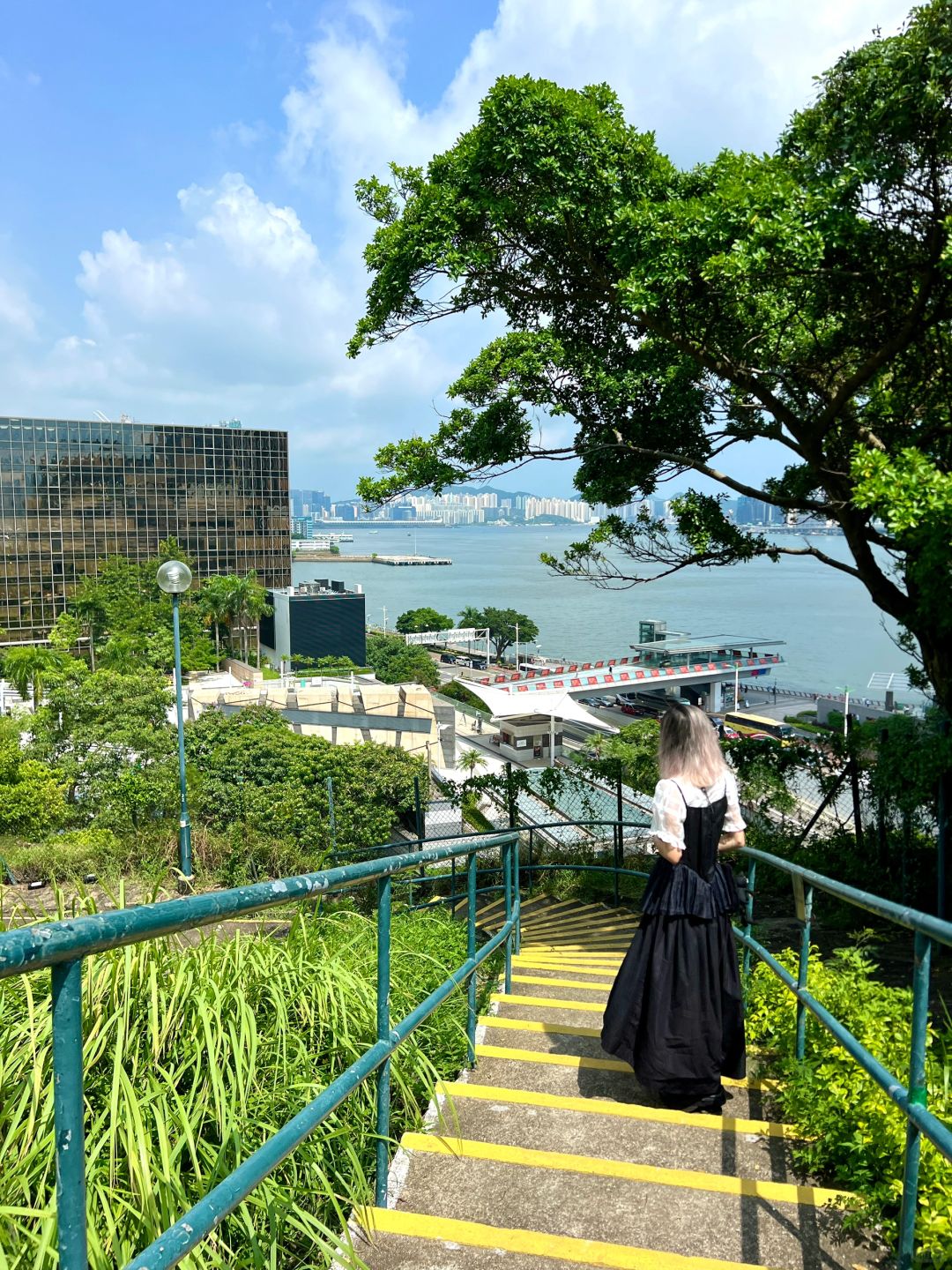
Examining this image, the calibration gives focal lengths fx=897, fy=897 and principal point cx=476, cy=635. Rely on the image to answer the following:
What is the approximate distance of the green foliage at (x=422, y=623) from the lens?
313ft

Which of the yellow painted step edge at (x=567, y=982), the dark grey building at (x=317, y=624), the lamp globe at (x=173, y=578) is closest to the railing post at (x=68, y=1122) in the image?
the yellow painted step edge at (x=567, y=982)

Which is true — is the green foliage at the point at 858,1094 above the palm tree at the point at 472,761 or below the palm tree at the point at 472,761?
above

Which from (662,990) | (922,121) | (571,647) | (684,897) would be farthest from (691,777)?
(571,647)

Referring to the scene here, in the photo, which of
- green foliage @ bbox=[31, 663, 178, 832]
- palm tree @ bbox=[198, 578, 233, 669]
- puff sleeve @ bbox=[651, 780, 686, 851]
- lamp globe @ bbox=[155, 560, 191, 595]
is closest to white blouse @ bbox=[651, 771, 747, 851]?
puff sleeve @ bbox=[651, 780, 686, 851]

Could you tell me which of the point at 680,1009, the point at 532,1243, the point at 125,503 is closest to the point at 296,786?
the point at 680,1009

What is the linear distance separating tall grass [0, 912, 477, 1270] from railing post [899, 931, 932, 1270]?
4.20ft

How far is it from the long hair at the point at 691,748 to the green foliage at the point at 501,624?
290 feet

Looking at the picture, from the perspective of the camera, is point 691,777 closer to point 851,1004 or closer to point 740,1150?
point 851,1004

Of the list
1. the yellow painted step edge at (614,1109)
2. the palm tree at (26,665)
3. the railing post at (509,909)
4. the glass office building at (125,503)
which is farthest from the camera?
the glass office building at (125,503)

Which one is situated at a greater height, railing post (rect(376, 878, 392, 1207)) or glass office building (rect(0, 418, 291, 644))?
glass office building (rect(0, 418, 291, 644))

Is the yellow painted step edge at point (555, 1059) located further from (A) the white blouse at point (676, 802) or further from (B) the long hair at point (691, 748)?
(B) the long hair at point (691, 748)

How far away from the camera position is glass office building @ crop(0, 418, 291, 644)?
65500mm

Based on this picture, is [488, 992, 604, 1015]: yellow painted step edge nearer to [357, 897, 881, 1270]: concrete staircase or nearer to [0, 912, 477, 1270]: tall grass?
[357, 897, 881, 1270]: concrete staircase

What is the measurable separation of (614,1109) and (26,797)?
1637 centimetres
